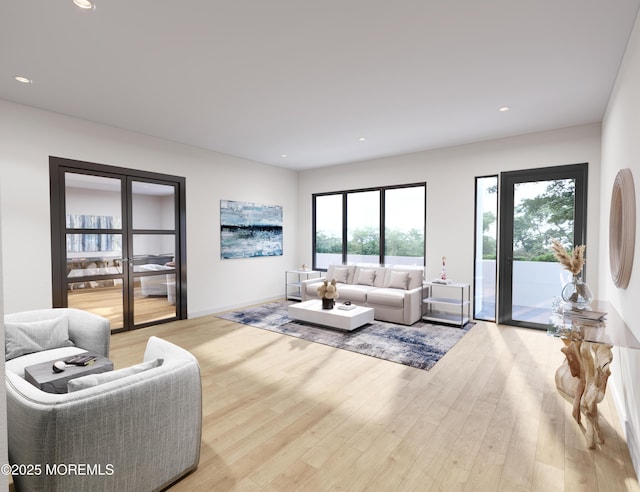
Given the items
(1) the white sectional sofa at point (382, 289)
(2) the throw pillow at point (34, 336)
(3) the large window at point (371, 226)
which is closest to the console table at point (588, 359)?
(1) the white sectional sofa at point (382, 289)

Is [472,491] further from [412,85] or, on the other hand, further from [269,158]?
[269,158]

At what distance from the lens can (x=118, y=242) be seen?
466cm

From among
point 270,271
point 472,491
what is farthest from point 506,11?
point 270,271

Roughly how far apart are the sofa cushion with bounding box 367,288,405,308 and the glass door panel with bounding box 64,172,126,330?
378 cm

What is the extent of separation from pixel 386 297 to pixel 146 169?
4167 mm

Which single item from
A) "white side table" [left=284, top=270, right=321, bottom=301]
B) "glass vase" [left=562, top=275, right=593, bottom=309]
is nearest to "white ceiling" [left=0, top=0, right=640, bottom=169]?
"glass vase" [left=562, top=275, right=593, bottom=309]

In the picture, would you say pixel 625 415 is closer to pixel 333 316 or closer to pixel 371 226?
pixel 333 316

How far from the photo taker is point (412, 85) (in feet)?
10.8

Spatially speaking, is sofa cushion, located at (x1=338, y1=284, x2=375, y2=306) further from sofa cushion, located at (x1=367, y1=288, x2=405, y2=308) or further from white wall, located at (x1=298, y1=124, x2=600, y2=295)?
white wall, located at (x1=298, y1=124, x2=600, y2=295)

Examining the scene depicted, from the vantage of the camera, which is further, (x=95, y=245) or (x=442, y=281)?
(x=442, y=281)

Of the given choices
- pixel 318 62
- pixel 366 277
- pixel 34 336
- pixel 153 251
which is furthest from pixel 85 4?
pixel 366 277

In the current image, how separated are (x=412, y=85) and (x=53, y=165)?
4.30 m

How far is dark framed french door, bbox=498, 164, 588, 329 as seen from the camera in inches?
178

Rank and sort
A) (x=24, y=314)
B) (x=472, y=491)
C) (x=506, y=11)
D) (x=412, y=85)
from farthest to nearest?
(x=412, y=85), (x=24, y=314), (x=506, y=11), (x=472, y=491)
